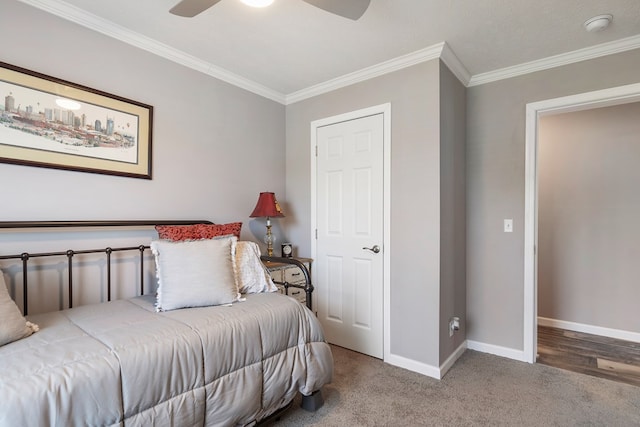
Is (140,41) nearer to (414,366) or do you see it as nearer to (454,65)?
(454,65)

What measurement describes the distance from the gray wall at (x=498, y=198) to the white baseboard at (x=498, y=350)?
1.3 inches

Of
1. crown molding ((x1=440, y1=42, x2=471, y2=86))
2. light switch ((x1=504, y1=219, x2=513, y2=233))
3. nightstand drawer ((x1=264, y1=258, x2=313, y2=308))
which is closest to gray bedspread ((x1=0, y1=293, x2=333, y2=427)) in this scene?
nightstand drawer ((x1=264, y1=258, x2=313, y2=308))

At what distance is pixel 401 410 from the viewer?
6.20 ft

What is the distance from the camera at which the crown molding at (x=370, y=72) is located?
2299 mm

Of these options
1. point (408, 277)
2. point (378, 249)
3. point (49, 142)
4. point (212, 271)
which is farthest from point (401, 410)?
point (49, 142)

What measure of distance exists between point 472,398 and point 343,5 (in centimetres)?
232

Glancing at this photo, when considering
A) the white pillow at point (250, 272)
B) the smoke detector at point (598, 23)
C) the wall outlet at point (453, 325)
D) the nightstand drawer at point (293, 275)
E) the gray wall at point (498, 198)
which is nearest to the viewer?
the smoke detector at point (598, 23)

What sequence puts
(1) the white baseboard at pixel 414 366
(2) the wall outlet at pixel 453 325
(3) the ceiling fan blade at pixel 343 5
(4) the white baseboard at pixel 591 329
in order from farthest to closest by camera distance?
(4) the white baseboard at pixel 591 329 < (2) the wall outlet at pixel 453 325 < (1) the white baseboard at pixel 414 366 < (3) the ceiling fan blade at pixel 343 5

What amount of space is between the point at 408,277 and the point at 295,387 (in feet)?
3.77

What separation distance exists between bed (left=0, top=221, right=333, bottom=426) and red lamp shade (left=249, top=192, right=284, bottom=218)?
0.82m

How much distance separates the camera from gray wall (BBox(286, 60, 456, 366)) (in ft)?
7.55

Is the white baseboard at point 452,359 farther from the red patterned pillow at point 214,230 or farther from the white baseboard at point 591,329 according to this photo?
the red patterned pillow at point 214,230

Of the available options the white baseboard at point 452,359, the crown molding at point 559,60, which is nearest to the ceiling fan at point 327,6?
the crown molding at point 559,60

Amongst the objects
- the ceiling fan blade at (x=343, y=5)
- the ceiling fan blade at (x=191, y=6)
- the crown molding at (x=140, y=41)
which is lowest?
the ceiling fan blade at (x=343, y=5)
